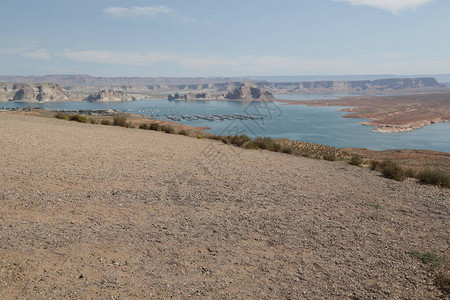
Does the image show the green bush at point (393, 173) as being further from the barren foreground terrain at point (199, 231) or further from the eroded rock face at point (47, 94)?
the eroded rock face at point (47, 94)

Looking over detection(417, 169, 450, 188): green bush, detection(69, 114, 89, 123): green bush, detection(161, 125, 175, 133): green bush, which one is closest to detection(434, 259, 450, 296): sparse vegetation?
detection(417, 169, 450, 188): green bush

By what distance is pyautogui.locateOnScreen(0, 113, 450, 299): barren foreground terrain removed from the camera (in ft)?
15.5

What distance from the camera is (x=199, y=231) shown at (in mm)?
6500

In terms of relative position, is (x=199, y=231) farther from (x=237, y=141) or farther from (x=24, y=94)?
(x=24, y=94)

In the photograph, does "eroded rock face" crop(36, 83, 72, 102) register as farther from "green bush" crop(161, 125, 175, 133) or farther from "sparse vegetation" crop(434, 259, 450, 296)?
"sparse vegetation" crop(434, 259, 450, 296)

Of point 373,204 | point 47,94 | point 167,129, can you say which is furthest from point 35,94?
point 373,204

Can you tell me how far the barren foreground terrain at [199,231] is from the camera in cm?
471

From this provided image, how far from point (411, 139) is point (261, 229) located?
6652 cm

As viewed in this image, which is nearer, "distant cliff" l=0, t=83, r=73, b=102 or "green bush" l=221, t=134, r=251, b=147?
"green bush" l=221, t=134, r=251, b=147

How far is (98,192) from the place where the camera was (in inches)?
311

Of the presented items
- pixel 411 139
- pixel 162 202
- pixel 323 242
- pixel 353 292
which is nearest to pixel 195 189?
pixel 162 202

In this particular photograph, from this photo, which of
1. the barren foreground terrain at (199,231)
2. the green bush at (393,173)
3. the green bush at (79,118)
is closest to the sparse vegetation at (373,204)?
the barren foreground terrain at (199,231)

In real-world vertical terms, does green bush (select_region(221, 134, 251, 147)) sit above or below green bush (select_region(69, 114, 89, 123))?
below

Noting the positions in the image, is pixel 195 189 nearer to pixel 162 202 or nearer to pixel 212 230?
pixel 162 202
